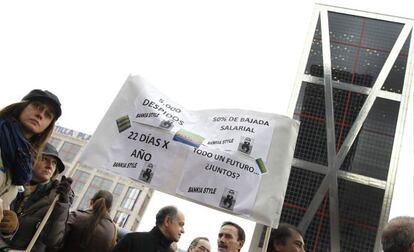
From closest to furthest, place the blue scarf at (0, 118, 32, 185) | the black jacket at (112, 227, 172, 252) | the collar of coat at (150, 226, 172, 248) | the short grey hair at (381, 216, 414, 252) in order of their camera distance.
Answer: the blue scarf at (0, 118, 32, 185) → the short grey hair at (381, 216, 414, 252) → the black jacket at (112, 227, 172, 252) → the collar of coat at (150, 226, 172, 248)

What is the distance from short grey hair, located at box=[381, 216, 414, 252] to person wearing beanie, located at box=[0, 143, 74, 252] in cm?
246

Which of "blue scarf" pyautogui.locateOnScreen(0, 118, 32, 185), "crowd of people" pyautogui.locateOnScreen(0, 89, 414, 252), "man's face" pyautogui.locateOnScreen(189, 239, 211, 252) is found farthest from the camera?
"man's face" pyautogui.locateOnScreen(189, 239, 211, 252)

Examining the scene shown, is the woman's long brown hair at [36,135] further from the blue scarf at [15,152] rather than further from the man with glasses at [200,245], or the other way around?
the man with glasses at [200,245]

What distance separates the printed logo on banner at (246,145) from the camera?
3.82m

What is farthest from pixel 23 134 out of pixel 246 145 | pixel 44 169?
pixel 246 145

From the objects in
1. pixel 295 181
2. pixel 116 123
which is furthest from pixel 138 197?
pixel 116 123

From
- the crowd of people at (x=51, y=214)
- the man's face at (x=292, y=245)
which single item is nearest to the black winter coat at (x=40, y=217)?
the crowd of people at (x=51, y=214)

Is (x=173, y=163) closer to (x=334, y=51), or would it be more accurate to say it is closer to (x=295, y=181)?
(x=295, y=181)

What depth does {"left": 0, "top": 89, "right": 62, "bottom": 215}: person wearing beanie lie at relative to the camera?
6.38 feet

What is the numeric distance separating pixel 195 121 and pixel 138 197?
5917 cm

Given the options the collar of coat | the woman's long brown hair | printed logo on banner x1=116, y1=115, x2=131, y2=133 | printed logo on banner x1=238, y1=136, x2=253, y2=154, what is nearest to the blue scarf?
the woman's long brown hair

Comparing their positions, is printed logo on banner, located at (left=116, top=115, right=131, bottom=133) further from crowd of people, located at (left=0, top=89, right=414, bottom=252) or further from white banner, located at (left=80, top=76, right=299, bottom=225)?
crowd of people, located at (left=0, top=89, right=414, bottom=252)

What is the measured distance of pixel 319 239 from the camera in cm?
1792

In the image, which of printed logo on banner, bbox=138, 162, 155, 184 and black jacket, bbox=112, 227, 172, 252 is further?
printed logo on banner, bbox=138, 162, 155, 184
